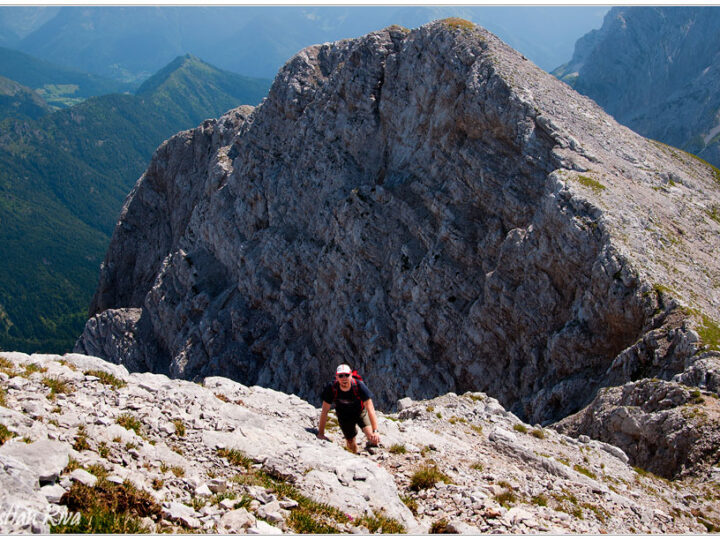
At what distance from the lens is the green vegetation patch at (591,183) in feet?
121

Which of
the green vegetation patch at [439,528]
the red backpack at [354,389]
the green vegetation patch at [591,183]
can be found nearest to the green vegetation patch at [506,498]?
the green vegetation patch at [439,528]

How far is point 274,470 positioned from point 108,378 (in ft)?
23.1

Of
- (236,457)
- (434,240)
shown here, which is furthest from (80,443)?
(434,240)

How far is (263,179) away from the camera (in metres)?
67.8

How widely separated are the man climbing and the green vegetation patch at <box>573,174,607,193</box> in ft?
85.9

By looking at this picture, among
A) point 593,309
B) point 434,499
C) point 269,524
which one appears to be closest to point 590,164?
point 593,309

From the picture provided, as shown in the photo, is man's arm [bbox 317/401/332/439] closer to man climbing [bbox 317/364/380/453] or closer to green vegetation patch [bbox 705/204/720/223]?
man climbing [bbox 317/364/380/453]

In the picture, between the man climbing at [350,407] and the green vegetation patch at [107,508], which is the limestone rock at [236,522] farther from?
the man climbing at [350,407]

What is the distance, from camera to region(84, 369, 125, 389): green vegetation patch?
17.7m

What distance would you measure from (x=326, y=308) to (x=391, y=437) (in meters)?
37.0

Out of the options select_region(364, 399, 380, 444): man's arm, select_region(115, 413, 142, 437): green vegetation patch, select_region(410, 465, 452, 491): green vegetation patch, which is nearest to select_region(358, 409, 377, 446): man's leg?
select_region(364, 399, 380, 444): man's arm

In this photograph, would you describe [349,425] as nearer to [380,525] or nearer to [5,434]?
[380,525]

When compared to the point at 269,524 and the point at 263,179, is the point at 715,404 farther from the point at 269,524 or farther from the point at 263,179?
the point at 263,179

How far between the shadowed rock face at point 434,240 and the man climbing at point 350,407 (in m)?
16.5
